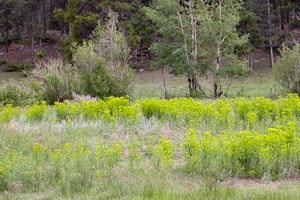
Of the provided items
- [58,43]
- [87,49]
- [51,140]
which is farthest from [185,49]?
[58,43]

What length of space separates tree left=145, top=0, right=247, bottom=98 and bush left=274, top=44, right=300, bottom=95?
229cm

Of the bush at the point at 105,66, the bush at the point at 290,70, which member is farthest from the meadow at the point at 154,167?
the bush at the point at 290,70

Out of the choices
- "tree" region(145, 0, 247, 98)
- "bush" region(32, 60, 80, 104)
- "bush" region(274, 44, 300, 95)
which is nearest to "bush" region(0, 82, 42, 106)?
"bush" region(32, 60, 80, 104)

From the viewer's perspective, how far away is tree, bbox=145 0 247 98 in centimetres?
2547

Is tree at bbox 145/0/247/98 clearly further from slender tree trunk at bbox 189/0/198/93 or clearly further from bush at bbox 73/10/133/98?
bush at bbox 73/10/133/98

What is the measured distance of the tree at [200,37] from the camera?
2547 cm

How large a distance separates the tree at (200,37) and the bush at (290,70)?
2.29 metres

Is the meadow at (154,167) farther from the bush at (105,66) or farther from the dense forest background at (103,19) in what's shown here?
the dense forest background at (103,19)

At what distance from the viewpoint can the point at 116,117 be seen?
41.2 feet

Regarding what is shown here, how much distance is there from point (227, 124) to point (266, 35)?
3404 centimetres

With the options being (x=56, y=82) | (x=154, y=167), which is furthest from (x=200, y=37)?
(x=154, y=167)

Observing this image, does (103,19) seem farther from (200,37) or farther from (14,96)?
(14,96)

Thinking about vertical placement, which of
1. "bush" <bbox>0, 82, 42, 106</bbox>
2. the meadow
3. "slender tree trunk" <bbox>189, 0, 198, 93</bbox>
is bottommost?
"bush" <bbox>0, 82, 42, 106</bbox>

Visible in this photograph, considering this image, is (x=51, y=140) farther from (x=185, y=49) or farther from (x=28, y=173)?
(x=185, y=49)
